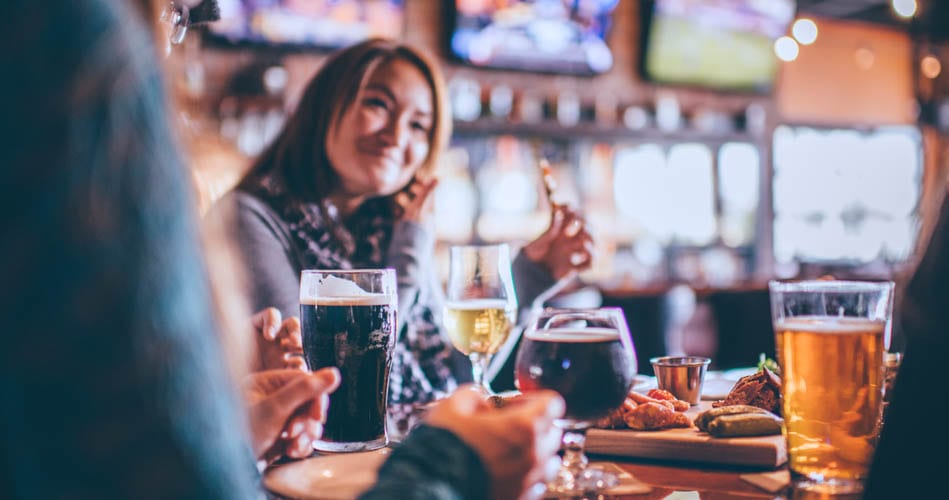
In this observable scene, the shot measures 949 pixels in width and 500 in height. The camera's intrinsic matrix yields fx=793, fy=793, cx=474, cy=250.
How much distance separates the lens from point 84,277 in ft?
1.27

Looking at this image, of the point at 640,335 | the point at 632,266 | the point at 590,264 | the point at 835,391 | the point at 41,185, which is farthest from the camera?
the point at 632,266

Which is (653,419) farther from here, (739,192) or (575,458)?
(739,192)

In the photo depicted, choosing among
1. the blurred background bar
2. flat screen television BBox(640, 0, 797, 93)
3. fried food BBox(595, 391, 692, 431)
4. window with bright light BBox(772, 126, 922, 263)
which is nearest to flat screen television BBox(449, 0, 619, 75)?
the blurred background bar

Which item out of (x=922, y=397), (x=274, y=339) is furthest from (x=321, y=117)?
(x=922, y=397)

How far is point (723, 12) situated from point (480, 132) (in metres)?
2.23

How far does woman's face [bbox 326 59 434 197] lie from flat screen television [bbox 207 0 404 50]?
272 cm

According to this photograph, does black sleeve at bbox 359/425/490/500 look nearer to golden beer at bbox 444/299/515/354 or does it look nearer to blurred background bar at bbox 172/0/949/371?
golden beer at bbox 444/299/515/354

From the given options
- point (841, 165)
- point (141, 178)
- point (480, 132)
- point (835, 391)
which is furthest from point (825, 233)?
point (141, 178)

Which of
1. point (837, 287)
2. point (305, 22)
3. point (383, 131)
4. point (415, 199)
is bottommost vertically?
point (837, 287)

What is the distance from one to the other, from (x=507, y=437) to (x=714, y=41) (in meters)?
5.80

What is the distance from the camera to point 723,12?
588 centimetres

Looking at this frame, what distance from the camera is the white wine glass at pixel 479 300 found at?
4.01ft

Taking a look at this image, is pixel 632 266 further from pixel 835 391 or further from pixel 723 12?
pixel 835 391

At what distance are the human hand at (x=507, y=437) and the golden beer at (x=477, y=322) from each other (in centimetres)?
55
